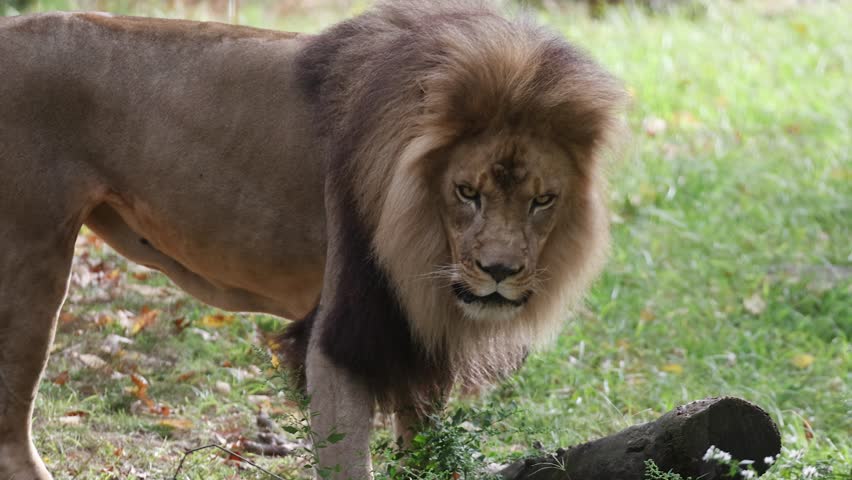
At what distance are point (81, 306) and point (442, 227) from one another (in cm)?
264

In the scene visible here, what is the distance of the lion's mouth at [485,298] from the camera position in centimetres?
289

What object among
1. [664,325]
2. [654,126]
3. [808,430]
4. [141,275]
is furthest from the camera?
[654,126]

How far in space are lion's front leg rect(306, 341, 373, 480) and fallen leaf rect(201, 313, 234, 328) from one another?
6.82 feet

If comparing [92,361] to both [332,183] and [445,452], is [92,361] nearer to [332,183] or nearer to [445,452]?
[332,183]

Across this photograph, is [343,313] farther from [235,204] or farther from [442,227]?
[235,204]

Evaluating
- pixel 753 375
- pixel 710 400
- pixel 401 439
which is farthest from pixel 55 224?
pixel 753 375

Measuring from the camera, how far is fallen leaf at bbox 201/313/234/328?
5105 mm

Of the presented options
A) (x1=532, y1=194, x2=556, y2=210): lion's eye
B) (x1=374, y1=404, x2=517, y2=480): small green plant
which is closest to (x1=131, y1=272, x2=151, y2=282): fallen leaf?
(x1=374, y1=404, x2=517, y2=480): small green plant

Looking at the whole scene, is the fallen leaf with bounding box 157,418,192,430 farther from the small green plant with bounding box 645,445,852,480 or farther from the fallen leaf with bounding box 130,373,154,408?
the small green plant with bounding box 645,445,852,480

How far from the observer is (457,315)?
10.1ft

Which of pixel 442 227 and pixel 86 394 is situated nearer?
pixel 442 227

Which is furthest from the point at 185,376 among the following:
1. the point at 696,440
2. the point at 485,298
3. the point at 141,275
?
the point at 696,440

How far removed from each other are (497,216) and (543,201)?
0.49 feet

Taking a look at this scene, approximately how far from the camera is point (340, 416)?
3066mm
